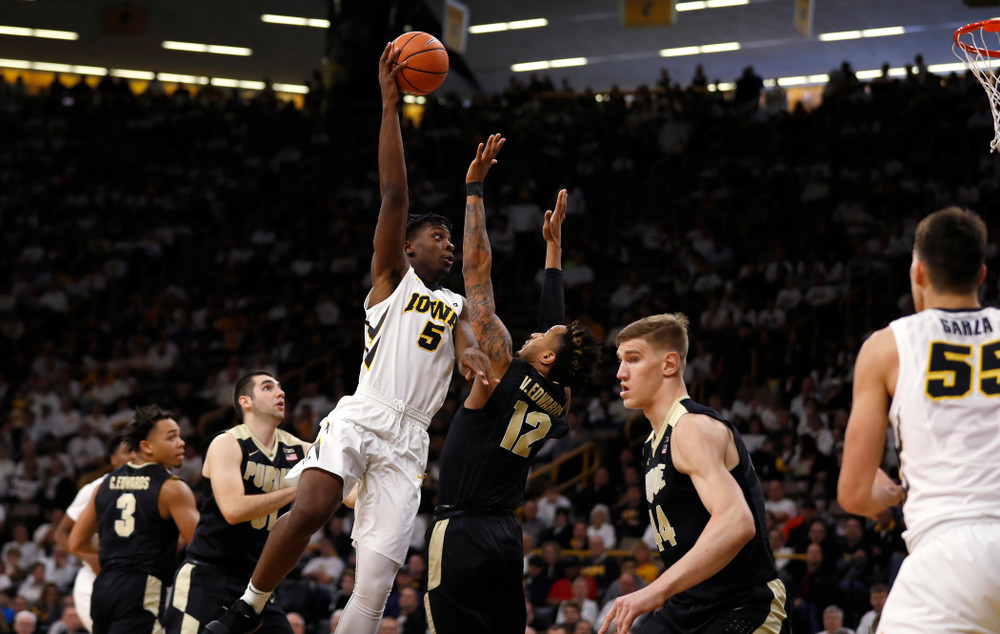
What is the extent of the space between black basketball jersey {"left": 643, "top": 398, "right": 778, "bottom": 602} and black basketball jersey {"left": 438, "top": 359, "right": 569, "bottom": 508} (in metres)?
1.01

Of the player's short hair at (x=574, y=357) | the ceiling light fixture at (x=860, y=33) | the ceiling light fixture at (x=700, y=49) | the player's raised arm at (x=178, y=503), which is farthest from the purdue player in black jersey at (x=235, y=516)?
the ceiling light fixture at (x=700, y=49)

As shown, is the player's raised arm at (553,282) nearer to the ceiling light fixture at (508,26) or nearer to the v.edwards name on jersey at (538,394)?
the v.edwards name on jersey at (538,394)

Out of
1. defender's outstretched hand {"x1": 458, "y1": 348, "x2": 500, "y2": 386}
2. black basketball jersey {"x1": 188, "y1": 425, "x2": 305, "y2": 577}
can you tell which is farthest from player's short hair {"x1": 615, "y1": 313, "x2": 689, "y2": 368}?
black basketball jersey {"x1": 188, "y1": 425, "x2": 305, "y2": 577}

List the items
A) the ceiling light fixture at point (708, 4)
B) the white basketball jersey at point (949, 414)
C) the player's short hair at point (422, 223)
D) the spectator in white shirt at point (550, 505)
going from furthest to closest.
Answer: the ceiling light fixture at point (708, 4)
the spectator in white shirt at point (550, 505)
the player's short hair at point (422, 223)
the white basketball jersey at point (949, 414)

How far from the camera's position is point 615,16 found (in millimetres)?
21953

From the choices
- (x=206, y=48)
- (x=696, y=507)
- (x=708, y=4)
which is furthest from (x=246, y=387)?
(x=206, y=48)

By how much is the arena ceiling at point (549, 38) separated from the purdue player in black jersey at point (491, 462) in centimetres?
1697

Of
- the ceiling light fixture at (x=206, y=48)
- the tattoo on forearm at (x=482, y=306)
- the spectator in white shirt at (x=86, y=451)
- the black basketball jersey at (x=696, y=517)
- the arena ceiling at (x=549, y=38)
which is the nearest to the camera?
the black basketball jersey at (x=696, y=517)

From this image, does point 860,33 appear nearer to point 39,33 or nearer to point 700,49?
point 700,49

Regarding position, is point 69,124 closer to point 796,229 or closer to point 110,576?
point 796,229

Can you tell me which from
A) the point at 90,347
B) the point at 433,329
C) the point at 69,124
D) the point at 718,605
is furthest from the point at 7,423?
the point at 718,605

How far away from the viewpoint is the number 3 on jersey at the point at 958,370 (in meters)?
3.17

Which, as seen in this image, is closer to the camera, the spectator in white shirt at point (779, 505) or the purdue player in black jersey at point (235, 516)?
the purdue player in black jersey at point (235, 516)

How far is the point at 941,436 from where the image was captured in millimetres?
3178
